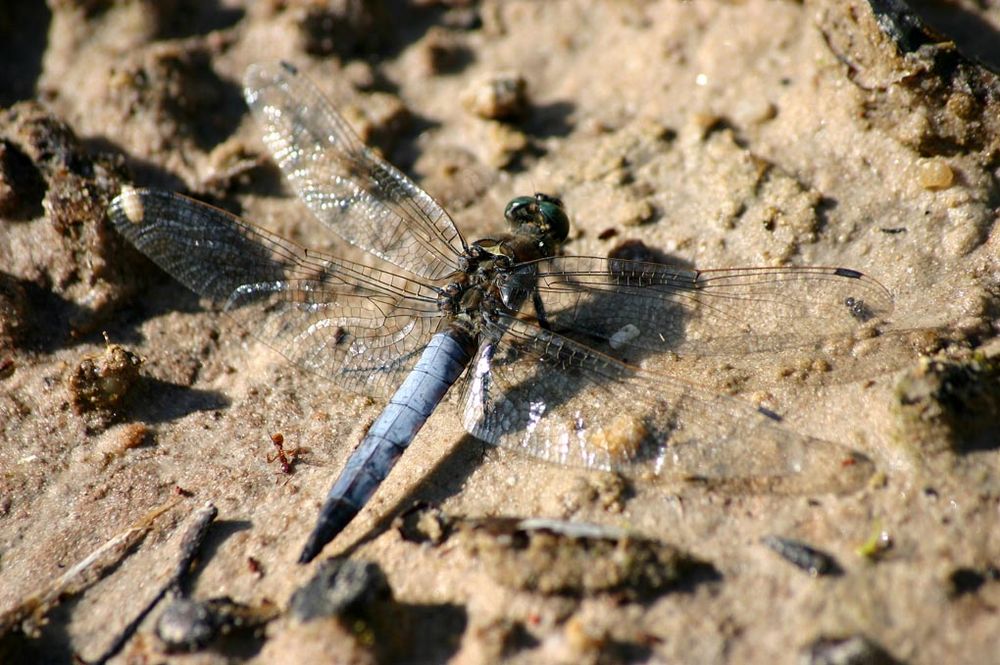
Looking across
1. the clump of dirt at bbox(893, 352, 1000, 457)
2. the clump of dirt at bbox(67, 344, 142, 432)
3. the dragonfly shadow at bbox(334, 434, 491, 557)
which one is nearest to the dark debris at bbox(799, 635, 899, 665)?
the clump of dirt at bbox(893, 352, 1000, 457)

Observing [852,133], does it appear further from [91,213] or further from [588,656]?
[91,213]

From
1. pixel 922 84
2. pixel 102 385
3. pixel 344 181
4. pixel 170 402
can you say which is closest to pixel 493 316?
pixel 344 181

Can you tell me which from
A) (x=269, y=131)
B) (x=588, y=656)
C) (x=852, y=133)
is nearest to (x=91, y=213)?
(x=269, y=131)

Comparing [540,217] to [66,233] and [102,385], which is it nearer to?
[102,385]

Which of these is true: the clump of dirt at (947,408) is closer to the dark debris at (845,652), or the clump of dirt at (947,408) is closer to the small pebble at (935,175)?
the dark debris at (845,652)

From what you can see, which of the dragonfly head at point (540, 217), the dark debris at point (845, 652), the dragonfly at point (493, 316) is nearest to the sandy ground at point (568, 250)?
the dark debris at point (845, 652)

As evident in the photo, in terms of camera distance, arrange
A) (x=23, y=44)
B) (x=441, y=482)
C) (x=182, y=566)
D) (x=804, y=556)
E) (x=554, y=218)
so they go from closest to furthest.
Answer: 1. (x=804, y=556)
2. (x=182, y=566)
3. (x=441, y=482)
4. (x=554, y=218)
5. (x=23, y=44)
